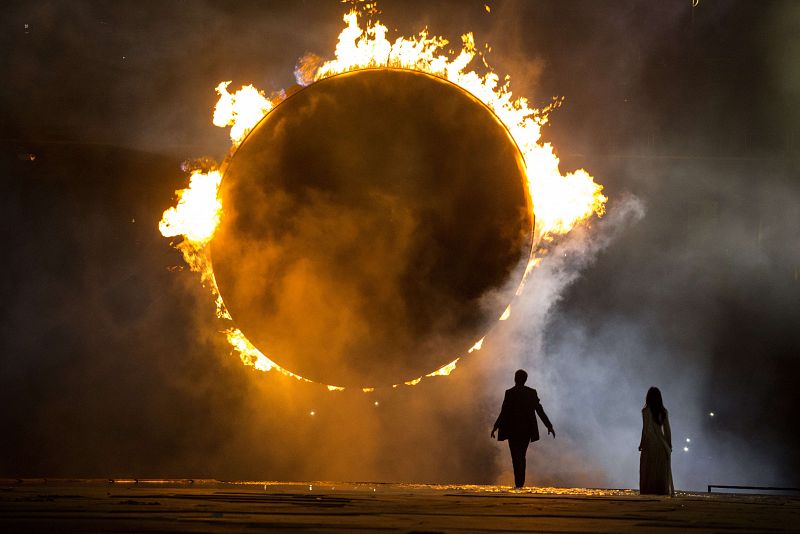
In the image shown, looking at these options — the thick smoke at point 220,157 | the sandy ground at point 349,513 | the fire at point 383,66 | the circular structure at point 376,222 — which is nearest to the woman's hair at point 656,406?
→ the fire at point 383,66

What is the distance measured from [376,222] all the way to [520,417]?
2.51 metres

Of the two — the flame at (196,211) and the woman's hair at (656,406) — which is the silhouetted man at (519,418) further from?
the flame at (196,211)

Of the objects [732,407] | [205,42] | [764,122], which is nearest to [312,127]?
[205,42]

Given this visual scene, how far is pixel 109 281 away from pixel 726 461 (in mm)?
9334

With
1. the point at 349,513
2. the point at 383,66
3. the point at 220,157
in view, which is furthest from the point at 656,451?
the point at 220,157

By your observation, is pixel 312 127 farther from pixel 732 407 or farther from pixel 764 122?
pixel 732 407

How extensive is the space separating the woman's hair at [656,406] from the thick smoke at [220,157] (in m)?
3.06

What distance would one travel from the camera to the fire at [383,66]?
30.0 ft

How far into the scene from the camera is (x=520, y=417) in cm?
950

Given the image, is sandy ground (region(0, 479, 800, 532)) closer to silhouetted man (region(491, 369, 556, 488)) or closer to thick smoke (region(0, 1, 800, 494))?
silhouetted man (region(491, 369, 556, 488))

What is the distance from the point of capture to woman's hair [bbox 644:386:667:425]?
31.8 feet

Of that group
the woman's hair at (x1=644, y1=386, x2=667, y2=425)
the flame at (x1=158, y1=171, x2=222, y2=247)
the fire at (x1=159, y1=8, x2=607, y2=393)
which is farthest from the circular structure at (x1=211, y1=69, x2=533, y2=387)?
the woman's hair at (x1=644, y1=386, x2=667, y2=425)

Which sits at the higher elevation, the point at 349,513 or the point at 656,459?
the point at 656,459

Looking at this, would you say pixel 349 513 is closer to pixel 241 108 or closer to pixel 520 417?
pixel 520 417
